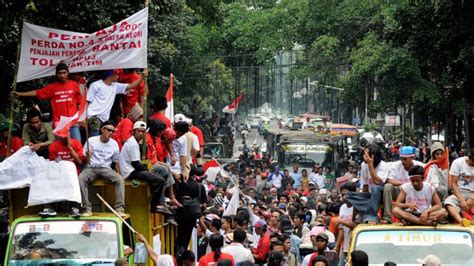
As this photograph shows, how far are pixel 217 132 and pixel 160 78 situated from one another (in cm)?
1512

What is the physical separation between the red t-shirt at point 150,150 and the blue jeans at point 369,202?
2.79m

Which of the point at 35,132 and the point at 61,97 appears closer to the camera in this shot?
the point at 35,132

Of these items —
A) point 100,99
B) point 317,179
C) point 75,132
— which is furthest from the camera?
point 317,179

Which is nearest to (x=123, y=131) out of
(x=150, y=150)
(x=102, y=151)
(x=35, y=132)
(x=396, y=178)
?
(x=150, y=150)

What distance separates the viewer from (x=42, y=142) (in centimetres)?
1509

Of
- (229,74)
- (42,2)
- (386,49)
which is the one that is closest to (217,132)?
(229,74)

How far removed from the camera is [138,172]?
49.0 feet

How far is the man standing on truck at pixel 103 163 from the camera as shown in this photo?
14289mm

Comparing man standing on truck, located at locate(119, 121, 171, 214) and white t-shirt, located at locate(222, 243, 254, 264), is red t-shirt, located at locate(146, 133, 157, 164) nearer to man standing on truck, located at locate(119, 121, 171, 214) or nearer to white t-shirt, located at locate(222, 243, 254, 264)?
man standing on truck, located at locate(119, 121, 171, 214)

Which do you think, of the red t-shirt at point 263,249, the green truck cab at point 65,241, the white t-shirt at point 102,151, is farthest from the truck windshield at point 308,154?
the green truck cab at point 65,241

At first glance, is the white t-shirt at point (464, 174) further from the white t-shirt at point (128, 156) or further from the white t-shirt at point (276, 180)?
the white t-shirt at point (276, 180)

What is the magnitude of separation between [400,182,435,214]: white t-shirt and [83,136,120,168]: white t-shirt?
11.6 feet

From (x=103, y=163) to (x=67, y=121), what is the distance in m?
0.72

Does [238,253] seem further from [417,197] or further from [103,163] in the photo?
[417,197]
